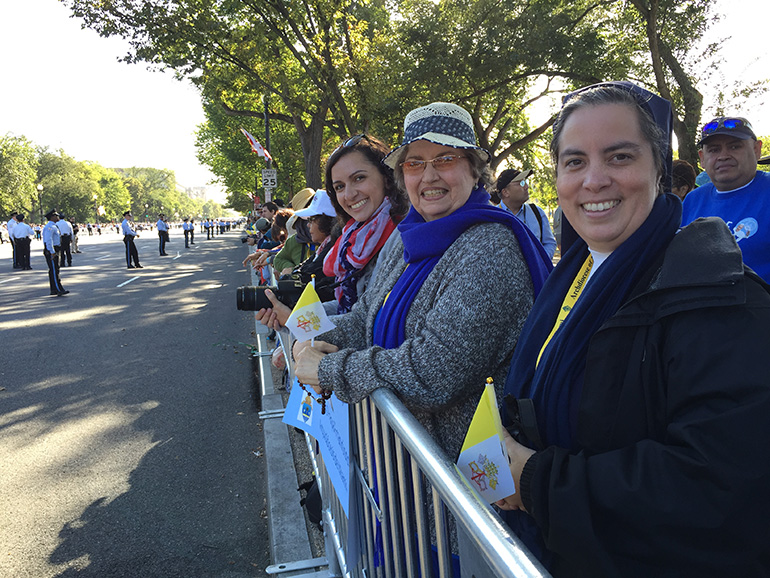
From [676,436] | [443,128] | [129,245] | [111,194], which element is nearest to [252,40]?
[129,245]

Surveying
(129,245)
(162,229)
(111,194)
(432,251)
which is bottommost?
(432,251)

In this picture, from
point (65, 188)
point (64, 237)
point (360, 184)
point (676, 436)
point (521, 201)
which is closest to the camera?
point (676, 436)

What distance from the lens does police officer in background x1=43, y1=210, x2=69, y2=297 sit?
1261 cm

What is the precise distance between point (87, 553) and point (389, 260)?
2518mm

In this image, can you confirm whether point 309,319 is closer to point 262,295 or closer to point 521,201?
point 262,295

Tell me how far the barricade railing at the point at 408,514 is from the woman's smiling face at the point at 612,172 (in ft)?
2.29

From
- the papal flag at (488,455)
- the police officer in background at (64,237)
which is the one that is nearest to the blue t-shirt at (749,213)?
the papal flag at (488,455)

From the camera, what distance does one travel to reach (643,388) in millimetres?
1061

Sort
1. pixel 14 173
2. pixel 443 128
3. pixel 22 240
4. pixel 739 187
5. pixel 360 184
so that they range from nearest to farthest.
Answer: pixel 443 128, pixel 360 184, pixel 739 187, pixel 22 240, pixel 14 173

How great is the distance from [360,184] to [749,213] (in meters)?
2.47

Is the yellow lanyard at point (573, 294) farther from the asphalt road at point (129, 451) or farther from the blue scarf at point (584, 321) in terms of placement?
the asphalt road at point (129, 451)

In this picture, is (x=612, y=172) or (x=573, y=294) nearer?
(x=612, y=172)

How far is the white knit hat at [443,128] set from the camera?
1960 millimetres

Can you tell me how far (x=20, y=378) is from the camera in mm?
6309
